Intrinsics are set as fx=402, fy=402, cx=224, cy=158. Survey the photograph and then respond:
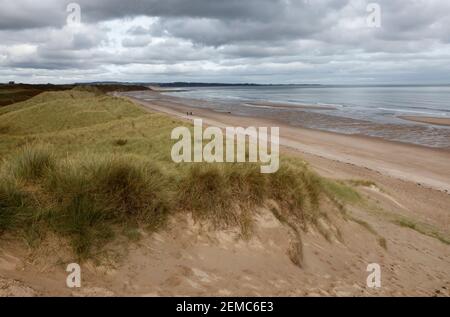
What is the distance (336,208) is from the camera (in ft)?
26.6

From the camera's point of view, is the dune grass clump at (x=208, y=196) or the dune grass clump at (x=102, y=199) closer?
the dune grass clump at (x=102, y=199)

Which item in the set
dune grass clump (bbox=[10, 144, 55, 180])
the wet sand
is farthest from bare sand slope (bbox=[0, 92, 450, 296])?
the wet sand

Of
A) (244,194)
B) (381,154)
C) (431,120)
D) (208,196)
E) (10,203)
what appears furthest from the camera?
(431,120)

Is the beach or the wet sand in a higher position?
the wet sand

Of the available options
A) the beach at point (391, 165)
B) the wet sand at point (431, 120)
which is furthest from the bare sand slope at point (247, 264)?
the wet sand at point (431, 120)

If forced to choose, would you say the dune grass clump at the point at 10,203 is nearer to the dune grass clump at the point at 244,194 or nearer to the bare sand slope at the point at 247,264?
the bare sand slope at the point at 247,264

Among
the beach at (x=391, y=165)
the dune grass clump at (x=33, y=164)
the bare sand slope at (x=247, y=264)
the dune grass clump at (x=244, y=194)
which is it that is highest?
the dune grass clump at (x=33, y=164)

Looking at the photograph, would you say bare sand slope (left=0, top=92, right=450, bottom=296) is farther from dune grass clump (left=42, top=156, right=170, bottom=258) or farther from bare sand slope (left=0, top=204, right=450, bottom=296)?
dune grass clump (left=42, top=156, right=170, bottom=258)

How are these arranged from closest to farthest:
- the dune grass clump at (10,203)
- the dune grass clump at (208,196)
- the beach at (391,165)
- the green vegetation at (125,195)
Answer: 1. the dune grass clump at (10,203)
2. the green vegetation at (125,195)
3. the dune grass clump at (208,196)
4. the beach at (391,165)

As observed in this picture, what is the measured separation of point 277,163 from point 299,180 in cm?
52

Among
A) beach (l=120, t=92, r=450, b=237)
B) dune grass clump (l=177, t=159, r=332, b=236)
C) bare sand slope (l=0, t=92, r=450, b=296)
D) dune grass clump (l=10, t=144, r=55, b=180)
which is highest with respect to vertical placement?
dune grass clump (l=10, t=144, r=55, b=180)

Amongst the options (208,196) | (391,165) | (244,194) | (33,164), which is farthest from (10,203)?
(391,165)

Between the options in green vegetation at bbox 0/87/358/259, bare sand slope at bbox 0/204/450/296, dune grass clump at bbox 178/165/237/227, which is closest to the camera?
bare sand slope at bbox 0/204/450/296

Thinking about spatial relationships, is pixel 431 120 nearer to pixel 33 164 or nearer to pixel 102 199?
pixel 102 199
